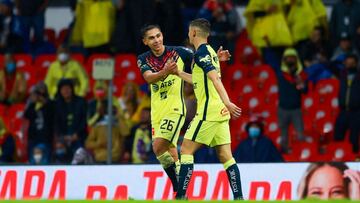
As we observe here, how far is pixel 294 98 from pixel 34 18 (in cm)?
568

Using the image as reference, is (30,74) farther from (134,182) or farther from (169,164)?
(169,164)

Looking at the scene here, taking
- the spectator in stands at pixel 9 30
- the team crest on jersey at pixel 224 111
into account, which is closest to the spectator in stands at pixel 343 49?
the spectator in stands at pixel 9 30

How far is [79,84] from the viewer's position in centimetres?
2372

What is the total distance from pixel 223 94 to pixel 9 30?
11.3 m

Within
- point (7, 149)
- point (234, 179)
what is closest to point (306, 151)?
point (7, 149)

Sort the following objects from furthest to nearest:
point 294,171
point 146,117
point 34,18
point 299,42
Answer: point 34,18
point 299,42
point 146,117
point 294,171

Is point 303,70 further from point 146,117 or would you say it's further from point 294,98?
point 146,117

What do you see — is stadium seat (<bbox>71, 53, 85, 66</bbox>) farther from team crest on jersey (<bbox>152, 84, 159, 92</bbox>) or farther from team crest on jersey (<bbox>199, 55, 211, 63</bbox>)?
team crest on jersey (<bbox>199, 55, 211, 63</bbox>)

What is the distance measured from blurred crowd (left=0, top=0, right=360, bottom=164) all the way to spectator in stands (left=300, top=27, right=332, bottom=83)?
2 cm

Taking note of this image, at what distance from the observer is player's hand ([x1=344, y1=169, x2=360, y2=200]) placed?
1759 centimetres

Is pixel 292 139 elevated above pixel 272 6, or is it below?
below

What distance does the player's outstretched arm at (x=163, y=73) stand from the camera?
15.3m

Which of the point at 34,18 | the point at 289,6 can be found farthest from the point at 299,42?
the point at 34,18

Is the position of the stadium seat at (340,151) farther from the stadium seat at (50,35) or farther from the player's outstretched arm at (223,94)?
the player's outstretched arm at (223,94)
